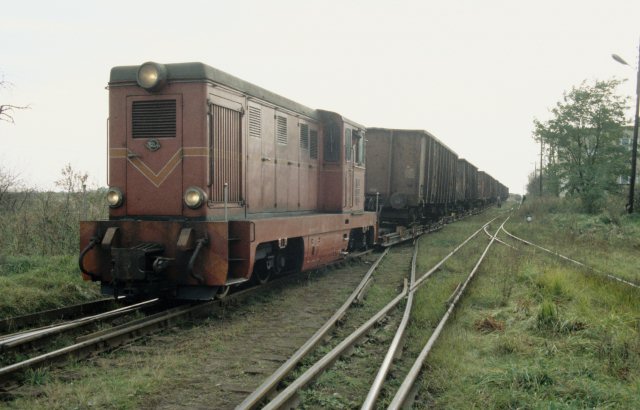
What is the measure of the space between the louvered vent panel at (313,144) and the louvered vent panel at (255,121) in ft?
7.32

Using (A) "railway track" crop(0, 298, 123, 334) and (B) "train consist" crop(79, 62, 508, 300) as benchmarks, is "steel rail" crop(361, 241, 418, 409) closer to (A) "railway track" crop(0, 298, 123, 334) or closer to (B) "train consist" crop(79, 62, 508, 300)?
(B) "train consist" crop(79, 62, 508, 300)

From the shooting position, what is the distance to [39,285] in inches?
311

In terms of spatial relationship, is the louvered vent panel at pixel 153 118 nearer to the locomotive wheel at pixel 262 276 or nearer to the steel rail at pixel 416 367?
the locomotive wheel at pixel 262 276

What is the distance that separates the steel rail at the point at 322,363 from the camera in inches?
152

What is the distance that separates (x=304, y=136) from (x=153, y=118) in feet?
11.9

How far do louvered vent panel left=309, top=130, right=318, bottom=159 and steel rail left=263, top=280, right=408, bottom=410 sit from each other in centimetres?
426

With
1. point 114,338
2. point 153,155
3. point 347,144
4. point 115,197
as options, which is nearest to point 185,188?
point 153,155

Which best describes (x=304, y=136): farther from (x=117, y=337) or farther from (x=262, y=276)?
(x=117, y=337)

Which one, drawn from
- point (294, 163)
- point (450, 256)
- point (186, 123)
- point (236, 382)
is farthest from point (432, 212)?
point (236, 382)

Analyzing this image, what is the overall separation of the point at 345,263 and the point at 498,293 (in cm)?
451

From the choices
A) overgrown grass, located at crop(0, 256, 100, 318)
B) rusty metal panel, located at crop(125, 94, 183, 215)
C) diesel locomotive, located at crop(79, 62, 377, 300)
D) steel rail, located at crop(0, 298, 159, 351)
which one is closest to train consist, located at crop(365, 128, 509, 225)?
diesel locomotive, located at crop(79, 62, 377, 300)

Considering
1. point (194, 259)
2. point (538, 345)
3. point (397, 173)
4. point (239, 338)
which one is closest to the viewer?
point (538, 345)

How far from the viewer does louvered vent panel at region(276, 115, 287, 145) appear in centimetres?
916

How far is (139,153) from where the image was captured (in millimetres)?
7305
